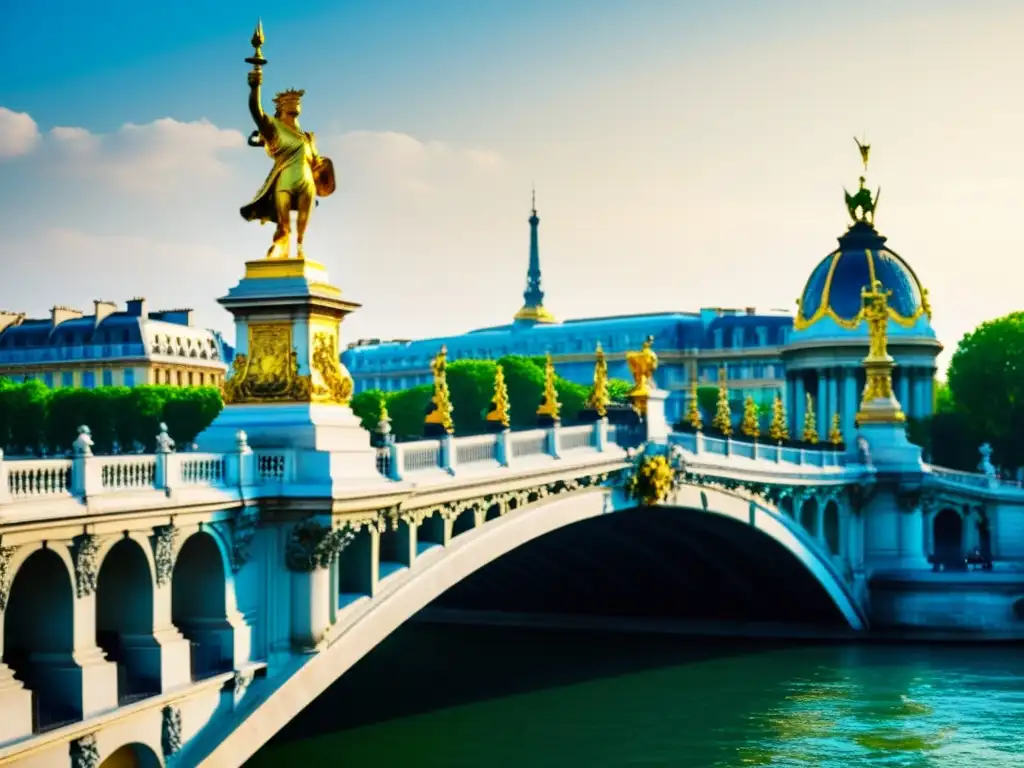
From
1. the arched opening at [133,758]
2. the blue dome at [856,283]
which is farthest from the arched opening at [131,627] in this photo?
the blue dome at [856,283]

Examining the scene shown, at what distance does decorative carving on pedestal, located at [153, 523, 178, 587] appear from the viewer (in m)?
23.1

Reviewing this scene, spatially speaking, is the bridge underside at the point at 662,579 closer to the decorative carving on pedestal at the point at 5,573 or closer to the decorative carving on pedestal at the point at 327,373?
the decorative carving on pedestal at the point at 327,373

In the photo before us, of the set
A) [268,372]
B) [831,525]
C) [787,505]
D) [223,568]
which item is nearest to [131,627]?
[223,568]

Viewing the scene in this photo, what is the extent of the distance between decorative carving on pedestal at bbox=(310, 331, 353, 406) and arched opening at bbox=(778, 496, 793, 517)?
1057 inches

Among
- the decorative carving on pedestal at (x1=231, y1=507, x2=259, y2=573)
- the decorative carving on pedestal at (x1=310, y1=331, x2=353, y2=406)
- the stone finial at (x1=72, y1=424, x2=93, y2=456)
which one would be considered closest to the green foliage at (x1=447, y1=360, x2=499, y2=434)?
the decorative carving on pedestal at (x1=310, y1=331, x2=353, y2=406)

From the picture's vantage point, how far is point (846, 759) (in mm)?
35500

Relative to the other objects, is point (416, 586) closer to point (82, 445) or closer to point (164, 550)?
point (164, 550)

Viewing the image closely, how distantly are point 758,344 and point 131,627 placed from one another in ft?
351

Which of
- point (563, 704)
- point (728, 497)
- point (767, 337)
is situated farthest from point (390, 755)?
point (767, 337)

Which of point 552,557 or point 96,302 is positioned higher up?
point 96,302

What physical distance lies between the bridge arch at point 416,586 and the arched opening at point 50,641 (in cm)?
299

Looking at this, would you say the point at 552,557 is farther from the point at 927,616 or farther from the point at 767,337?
the point at 767,337

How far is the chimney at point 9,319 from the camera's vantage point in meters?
98.2

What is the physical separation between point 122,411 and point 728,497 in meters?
38.8
